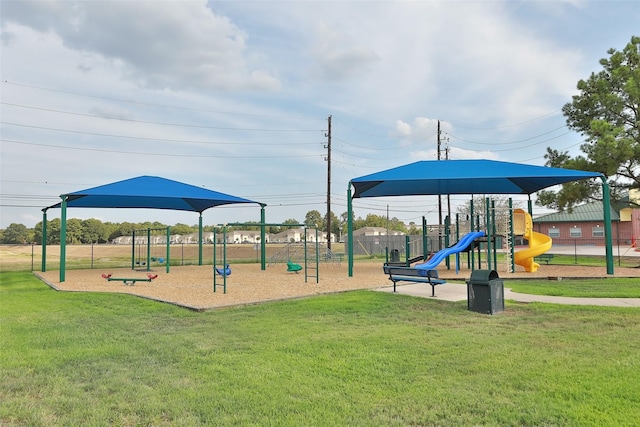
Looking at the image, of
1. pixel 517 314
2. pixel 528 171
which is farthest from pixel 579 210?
pixel 517 314

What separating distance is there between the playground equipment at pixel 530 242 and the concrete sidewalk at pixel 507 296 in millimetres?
6323

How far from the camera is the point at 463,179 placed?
1778cm

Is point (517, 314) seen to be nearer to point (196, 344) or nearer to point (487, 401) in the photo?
point (487, 401)

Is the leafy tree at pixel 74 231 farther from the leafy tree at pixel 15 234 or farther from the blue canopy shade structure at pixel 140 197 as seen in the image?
the blue canopy shade structure at pixel 140 197

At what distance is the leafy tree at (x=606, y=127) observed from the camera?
60.9 ft

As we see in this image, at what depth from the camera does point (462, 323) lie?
7.18 meters

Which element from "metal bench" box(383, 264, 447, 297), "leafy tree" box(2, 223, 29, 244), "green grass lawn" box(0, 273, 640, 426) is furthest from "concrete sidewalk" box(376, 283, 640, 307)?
"leafy tree" box(2, 223, 29, 244)

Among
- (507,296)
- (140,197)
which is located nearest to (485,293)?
(507,296)

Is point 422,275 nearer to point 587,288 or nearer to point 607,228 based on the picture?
point 587,288

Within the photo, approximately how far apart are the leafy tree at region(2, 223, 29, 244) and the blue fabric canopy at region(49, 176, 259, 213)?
78037 millimetres

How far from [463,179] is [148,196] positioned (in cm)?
1312

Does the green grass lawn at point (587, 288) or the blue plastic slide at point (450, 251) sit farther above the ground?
the blue plastic slide at point (450, 251)

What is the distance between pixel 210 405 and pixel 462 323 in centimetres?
469

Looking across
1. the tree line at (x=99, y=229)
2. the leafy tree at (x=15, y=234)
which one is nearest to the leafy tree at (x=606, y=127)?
the tree line at (x=99, y=229)
